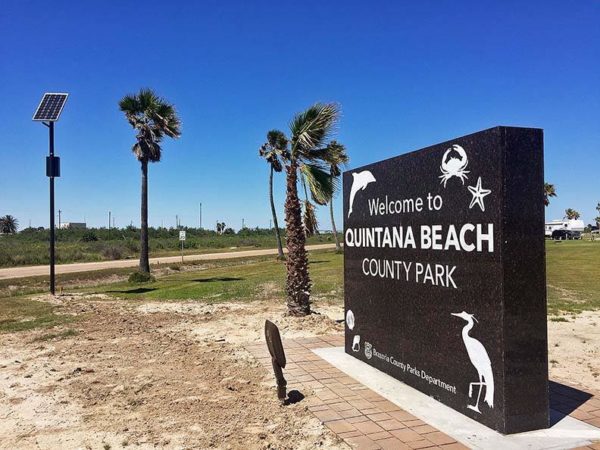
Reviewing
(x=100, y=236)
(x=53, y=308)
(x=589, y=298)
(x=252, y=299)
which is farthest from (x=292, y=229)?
(x=100, y=236)

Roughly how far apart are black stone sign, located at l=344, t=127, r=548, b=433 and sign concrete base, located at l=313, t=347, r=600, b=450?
0.29 feet

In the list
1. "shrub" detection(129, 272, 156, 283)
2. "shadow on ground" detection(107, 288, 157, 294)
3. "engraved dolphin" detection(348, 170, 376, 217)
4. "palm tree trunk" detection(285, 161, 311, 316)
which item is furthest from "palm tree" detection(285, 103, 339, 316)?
"shrub" detection(129, 272, 156, 283)

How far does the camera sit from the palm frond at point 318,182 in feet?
33.2

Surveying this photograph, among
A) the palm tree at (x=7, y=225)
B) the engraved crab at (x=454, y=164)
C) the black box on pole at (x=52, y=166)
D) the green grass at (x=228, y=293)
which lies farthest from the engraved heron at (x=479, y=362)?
the palm tree at (x=7, y=225)

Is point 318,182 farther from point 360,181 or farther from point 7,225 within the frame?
point 7,225

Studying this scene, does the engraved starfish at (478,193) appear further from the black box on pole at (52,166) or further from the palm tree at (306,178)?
the black box on pole at (52,166)

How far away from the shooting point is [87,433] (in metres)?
4.57

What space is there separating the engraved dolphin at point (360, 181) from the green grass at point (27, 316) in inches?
299

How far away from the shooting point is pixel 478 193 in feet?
14.1

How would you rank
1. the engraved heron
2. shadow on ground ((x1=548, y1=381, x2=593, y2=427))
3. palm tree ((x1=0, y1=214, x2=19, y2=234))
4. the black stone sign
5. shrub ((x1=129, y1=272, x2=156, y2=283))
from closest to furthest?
1. the black stone sign
2. the engraved heron
3. shadow on ground ((x1=548, y1=381, x2=593, y2=427))
4. shrub ((x1=129, y1=272, x2=156, y2=283))
5. palm tree ((x1=0, y1=214, x2=19, y2=234))

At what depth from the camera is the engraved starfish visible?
4219 millimetres

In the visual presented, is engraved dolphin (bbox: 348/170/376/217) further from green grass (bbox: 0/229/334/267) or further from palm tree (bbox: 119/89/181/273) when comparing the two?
palm tree (bbox: 119/89/181/273)

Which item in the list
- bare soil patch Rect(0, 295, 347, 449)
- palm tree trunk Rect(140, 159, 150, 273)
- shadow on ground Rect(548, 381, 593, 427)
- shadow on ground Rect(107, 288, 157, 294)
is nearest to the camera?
bare soil patch Rect(0, 295, 347, 449)

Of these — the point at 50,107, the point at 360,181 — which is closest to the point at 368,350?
the point at 360,181
